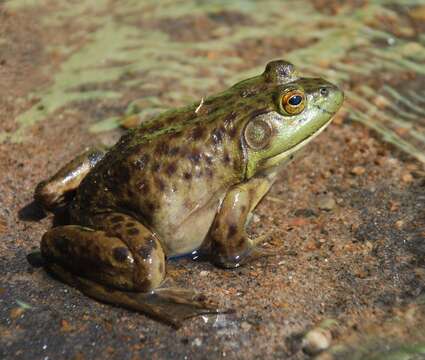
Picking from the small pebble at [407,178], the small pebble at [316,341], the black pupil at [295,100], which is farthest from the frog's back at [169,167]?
the small pebble at [407,178]

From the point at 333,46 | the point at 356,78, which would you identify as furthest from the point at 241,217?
the point at 333,46

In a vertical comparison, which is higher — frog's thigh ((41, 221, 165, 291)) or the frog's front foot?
frog's thigh ((41, 221, 165, 291))

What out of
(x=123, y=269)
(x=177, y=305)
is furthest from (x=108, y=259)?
(x=177, y=305)

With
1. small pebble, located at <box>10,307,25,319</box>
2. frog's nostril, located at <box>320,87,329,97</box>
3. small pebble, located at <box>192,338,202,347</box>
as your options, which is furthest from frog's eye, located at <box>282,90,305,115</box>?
small pebble, located at <box>10,307,25,319</box>

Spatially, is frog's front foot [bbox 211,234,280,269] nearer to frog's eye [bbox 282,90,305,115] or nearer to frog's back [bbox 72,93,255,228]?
frog's back [bbox 72,93,255,228]

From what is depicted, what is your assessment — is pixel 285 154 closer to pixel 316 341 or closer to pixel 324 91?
pixel 324 91

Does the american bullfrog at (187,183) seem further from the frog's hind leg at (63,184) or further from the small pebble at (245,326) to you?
the small pebble at (245,326)

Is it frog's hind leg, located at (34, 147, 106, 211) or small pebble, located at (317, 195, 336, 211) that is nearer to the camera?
frog's hind leg, located at (34, 147, 106, 211)
